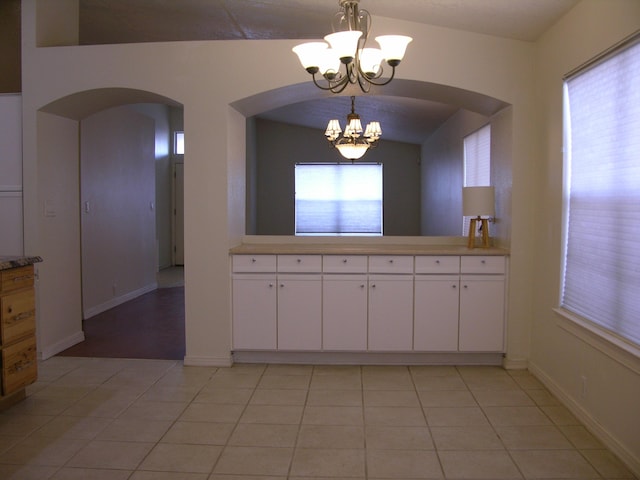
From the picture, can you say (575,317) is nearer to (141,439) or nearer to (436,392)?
(436,392)

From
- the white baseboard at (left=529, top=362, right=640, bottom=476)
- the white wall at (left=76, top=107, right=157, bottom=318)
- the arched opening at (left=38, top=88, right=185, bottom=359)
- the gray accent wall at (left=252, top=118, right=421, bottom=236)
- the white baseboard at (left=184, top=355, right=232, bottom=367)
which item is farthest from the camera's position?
the gray accent wall at (left=252, top=118, right=421, bottom=236)

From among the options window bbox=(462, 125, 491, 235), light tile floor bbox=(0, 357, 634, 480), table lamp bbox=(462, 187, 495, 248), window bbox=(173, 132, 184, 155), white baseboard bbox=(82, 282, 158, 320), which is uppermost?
window bbox=(173, 132, 184, 155)

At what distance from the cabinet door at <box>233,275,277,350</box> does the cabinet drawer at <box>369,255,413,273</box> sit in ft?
2.46

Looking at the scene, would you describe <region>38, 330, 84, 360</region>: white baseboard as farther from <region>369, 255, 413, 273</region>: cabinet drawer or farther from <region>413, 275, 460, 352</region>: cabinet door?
<region>413, 275, 460, 352</region>: cabinet door

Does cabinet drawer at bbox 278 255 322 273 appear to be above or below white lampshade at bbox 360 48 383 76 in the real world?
below

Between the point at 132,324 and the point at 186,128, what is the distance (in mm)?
2332

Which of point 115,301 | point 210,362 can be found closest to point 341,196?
point 115,301

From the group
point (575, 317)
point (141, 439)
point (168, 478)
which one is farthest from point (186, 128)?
point (575, 317)

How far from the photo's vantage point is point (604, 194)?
2.83m

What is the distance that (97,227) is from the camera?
595 centimetres

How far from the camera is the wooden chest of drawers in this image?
3066mm

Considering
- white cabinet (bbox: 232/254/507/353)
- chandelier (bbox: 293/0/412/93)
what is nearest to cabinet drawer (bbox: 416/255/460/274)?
white cabinet (bbox: 232/254/507/353)

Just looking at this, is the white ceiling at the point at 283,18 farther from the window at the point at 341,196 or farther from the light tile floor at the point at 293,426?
the window at the point at 341,196

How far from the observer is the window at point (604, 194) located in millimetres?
2547
